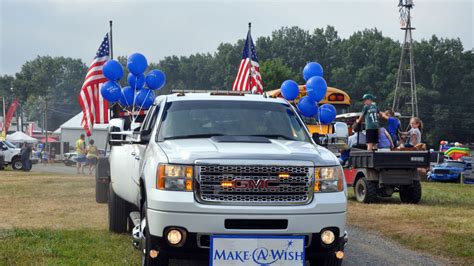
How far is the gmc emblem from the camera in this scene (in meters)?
6.09

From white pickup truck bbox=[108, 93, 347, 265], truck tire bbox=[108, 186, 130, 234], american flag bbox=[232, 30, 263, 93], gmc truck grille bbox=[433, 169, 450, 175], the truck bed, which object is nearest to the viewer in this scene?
white pickup truck bbox=[108, 93, 347, 265]

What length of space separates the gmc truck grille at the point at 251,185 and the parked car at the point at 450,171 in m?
24.1

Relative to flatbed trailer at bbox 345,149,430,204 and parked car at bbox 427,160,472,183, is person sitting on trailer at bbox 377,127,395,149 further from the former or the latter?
parked car at bbox 427,160,472,183

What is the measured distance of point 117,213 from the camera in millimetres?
9562

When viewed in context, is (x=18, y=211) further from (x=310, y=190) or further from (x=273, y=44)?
(x=273, y=44)

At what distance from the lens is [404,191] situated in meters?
14.8

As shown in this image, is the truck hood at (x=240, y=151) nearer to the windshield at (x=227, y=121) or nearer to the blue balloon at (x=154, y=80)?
the windshield at (x=227, y=121)

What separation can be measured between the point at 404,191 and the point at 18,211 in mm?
7909

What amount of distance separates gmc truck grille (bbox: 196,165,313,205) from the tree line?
78.3m

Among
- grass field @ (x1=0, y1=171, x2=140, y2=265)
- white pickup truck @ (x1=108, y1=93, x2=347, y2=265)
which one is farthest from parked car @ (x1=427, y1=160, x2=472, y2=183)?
white pickup truck @ (x1=108, y1=93, x2=347, y2=265)

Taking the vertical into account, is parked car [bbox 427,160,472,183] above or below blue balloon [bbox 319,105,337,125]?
below

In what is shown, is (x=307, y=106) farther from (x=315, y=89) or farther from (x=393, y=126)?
(x=393, y=126)

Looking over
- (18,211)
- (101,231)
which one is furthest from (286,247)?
(18,211)

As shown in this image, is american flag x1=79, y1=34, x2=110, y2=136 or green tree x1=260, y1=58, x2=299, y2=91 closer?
american flag x1=79, y1=34, x2=110, y2=136
